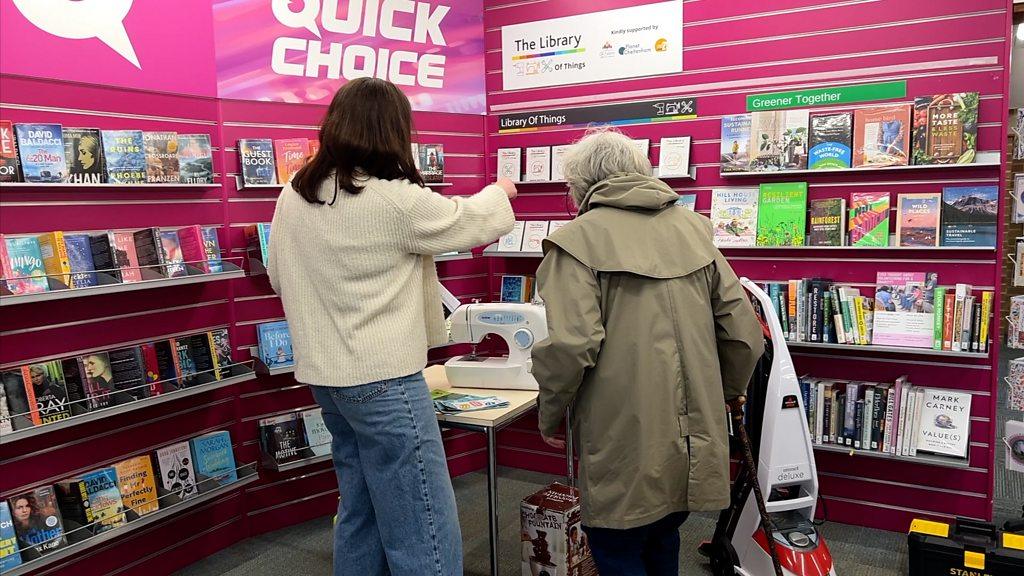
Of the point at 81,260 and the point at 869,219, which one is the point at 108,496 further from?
the point at 869,219

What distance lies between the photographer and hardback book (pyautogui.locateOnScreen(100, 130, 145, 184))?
3055mm

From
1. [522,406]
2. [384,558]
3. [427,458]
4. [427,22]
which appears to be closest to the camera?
[427,458]

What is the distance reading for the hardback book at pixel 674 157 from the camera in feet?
13.4

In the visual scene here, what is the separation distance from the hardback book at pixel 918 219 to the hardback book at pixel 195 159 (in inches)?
129

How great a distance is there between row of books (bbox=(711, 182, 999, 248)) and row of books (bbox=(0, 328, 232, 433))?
2665 millimetres

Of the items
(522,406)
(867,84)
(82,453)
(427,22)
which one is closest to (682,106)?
(867,84)

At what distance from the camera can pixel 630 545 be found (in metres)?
2.22

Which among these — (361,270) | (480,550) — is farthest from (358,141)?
(480,550)

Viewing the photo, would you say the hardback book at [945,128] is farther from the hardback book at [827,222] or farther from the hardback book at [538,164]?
the hardback book at [538,164]

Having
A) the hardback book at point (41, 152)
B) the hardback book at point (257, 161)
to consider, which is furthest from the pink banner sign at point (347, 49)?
the hardback book at point (41, 152)

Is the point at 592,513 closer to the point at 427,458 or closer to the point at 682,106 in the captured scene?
the point at 427,458

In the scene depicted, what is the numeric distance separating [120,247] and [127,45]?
0.88 metres

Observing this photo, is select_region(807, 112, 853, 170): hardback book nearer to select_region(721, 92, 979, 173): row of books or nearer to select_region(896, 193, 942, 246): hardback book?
select_region(721, 92, 979, 173): row of books

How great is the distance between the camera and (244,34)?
3.67m
